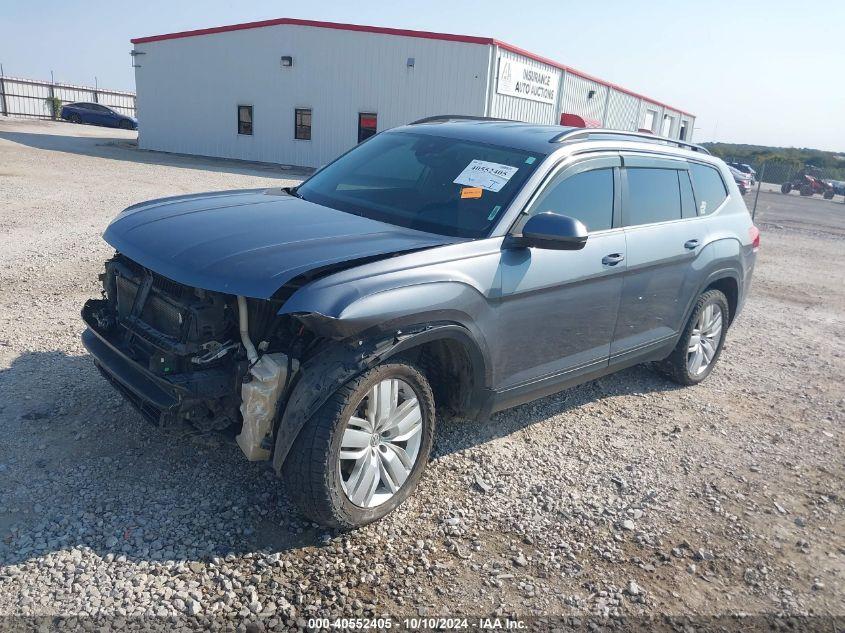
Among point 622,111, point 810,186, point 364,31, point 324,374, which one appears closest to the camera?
point 324,374

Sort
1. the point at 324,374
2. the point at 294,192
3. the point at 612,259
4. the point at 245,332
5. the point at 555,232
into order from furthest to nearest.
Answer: the point at 294,192 < the point at 612,259 < the point at 555,232 < the point at 245,332 < the point at 324,374

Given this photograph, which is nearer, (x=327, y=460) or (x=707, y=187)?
(x=327, y=460)

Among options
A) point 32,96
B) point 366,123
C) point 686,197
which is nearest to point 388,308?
point 686,197

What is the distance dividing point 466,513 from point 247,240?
1.78 m

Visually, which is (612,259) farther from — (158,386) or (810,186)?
(810,186)

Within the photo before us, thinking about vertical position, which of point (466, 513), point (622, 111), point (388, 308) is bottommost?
point (466, 513)

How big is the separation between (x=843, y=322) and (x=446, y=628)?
7.65 meters

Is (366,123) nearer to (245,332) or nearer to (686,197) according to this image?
(686,197)

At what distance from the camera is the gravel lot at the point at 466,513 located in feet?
9.38

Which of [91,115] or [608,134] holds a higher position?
[608,134]

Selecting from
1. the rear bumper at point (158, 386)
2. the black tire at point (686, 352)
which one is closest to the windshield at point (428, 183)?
the rear bumper at point (158, 386)

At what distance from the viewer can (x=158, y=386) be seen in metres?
3.10

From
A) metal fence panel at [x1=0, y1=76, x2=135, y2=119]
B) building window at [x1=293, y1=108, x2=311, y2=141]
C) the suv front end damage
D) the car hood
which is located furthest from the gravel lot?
metal fence panel at [x1=0, y1=76, x2=135, y2=119]

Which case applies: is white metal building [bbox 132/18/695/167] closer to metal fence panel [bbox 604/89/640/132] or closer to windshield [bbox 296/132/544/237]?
metal fence panel [bbox 604/89/640/132]
